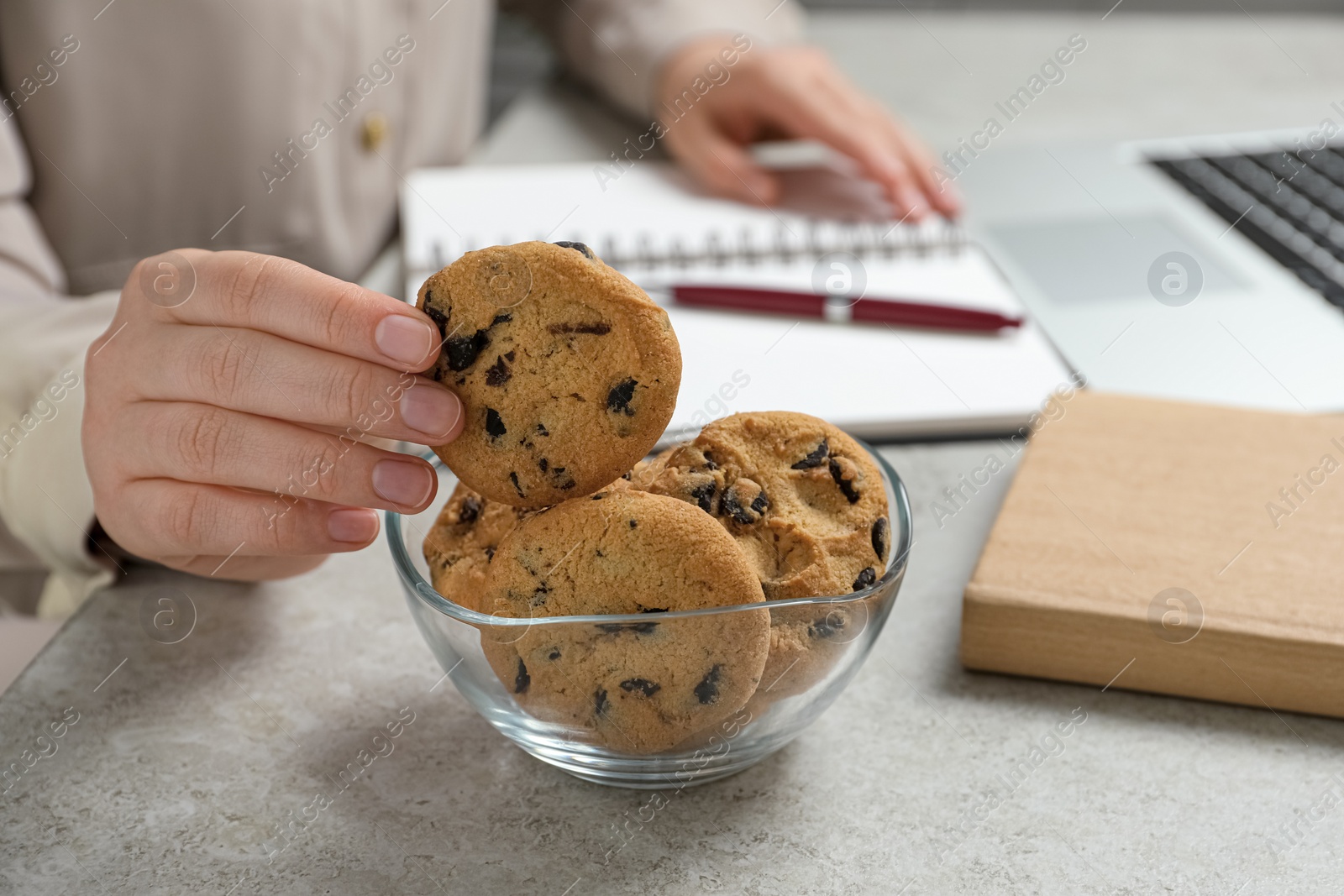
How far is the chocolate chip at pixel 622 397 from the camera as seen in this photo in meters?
0.47

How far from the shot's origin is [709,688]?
0.46 meters

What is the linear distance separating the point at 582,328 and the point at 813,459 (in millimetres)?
138

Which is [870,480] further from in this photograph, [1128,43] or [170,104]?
[1128,43]

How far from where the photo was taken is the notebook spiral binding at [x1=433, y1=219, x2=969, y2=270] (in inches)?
41.1

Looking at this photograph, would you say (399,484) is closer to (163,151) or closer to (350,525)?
(350,525)

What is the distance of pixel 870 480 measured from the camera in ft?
1.76

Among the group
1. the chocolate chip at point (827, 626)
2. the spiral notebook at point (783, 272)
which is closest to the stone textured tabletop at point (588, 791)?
the chocolate chip at point (827, 626)

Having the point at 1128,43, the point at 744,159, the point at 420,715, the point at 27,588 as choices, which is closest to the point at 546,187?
the point at 744,159

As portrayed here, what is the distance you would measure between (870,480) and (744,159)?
0.79 meters

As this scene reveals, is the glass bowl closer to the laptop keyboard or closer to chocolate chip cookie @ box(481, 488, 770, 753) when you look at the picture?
chocolate chip cookie @ box(481, 488, 770, 753)

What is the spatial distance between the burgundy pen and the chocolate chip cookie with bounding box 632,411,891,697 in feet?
1.36

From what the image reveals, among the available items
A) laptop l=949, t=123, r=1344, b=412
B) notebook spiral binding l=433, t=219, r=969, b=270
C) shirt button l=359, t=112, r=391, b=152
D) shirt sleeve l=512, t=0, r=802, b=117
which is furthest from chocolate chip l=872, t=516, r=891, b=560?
shirt sleeve l=512, t=0, r=802, b=117

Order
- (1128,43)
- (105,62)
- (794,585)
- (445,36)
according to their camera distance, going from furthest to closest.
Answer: (1128,43) < (445,36) < (105,62) < (794,585)

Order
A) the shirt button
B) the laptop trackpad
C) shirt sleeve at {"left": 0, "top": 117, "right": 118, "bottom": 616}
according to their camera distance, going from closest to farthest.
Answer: shirt sleeve at {"left": 0, "top": 117, "right": 118, "bottom": 616}
the laptop trackpad
the shirt button
